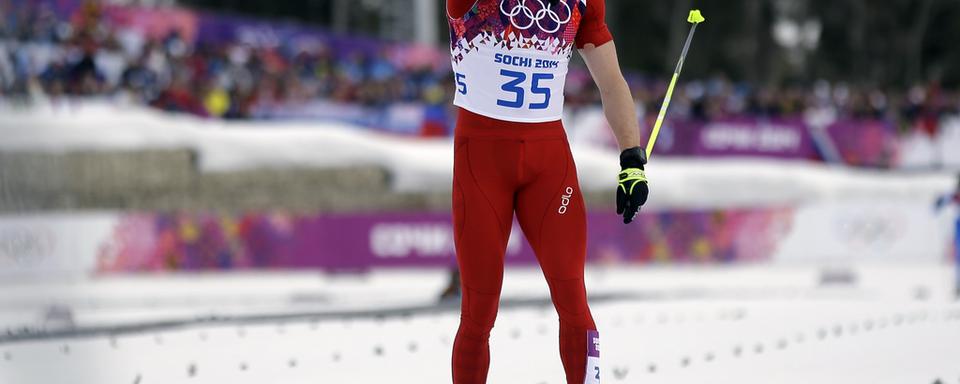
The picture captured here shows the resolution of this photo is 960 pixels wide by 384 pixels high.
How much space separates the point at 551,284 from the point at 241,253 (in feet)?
47.0

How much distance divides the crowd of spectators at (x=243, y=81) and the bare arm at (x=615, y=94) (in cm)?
1765

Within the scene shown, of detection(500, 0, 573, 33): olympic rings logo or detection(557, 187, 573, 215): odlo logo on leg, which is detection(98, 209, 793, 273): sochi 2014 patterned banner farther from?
detection(500, 0, 573, 33): olympic rings logo

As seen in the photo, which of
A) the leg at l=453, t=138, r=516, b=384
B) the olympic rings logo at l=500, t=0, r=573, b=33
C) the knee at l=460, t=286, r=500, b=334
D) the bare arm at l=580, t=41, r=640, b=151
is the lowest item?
the knee at l=460, t=286, r=500, b=334

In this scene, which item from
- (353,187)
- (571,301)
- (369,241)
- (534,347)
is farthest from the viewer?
(353,187)

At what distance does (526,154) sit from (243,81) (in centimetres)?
1913

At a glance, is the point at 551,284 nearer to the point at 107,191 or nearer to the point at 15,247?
the point at 15,247

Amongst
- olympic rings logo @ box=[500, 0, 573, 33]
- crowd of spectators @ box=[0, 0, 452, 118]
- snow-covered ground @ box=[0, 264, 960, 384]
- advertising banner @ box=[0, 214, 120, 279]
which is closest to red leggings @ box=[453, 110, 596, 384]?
olympic rings logo @ box=[500, 0, 573, 33]

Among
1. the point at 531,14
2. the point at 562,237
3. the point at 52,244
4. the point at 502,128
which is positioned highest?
the point at 531,14

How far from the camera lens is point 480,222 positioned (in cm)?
498

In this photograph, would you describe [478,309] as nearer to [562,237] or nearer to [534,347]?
[562,237]

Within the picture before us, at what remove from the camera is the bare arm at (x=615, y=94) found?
201 inches

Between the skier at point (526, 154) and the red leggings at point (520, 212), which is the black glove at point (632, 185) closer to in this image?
the skier at point (526, 154)

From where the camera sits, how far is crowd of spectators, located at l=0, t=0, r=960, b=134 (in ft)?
71.1

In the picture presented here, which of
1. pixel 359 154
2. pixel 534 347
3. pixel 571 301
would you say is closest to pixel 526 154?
pixel 571 301
